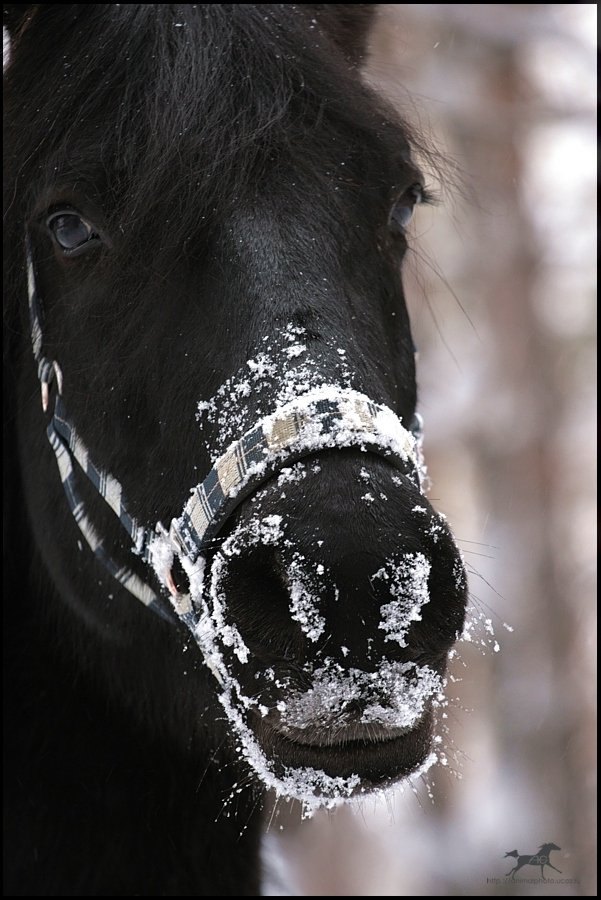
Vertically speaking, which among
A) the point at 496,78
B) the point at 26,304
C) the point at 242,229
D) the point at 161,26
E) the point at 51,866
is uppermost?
the point at 496,78

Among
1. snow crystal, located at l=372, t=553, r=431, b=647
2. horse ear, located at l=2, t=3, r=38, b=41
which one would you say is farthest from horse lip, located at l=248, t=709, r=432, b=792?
horse ear, located at l=2, t=3, r=38, b=41

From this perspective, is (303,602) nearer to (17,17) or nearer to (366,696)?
(366,696)

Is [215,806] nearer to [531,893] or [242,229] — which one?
[242,229]

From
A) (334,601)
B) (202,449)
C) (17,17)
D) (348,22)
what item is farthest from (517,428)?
(334,601)

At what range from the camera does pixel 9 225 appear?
7.68 ft

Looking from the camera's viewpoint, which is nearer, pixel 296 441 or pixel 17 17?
pixel 296 441

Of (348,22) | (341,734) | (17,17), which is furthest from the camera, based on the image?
(348,22)

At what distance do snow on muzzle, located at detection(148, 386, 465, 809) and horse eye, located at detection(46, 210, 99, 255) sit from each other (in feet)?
2.46

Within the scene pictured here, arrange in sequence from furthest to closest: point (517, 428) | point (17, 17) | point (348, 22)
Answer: point (517, 428) → point (348, 22) → point (17, 17)

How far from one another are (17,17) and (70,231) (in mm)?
725

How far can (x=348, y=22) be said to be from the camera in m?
2.85

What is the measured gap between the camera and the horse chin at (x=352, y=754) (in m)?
1.61

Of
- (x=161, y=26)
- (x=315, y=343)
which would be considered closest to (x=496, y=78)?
(x=161, y=26)

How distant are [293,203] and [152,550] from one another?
0.87 metres
